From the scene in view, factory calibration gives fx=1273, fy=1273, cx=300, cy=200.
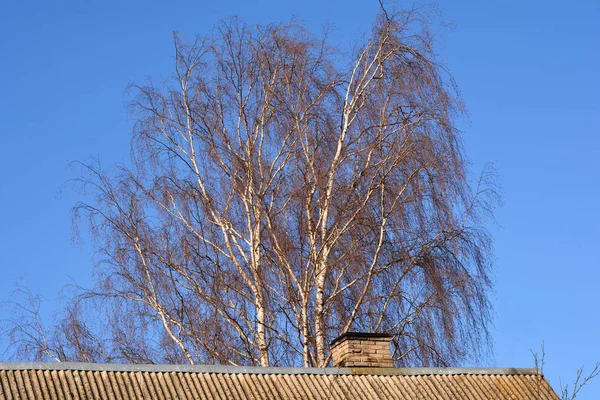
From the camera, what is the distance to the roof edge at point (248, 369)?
63.5ft

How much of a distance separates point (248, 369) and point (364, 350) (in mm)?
2176

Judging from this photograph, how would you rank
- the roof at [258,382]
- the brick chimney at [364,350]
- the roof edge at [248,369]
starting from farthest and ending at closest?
the brick chimney at [364,350] < the roof edge at [248,369] < the roof at [258,382]

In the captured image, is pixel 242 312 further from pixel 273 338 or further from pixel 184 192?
pixel 184 192

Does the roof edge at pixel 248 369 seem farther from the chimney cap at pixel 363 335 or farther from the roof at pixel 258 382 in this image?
the chimney cap at pixel 363 335

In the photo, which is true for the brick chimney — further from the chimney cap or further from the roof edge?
the roof edge

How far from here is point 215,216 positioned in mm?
26281

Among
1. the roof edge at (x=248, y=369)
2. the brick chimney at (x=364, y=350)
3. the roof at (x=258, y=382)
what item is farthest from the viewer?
the brick chimney at (x=364, y=350)

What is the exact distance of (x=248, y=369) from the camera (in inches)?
805

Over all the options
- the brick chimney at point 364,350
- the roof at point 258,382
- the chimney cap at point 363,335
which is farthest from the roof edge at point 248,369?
the chimney cap at point 363,335

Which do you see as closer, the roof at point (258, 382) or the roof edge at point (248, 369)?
the roof at point (258, 382)

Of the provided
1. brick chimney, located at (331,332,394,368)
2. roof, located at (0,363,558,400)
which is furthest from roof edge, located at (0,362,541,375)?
brick chimney, located at (331,332,394,368)

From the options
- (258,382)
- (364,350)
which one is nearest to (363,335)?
(364,350)

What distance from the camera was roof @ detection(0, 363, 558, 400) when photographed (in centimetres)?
1905

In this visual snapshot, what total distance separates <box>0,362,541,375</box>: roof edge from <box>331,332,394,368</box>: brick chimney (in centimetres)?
28
